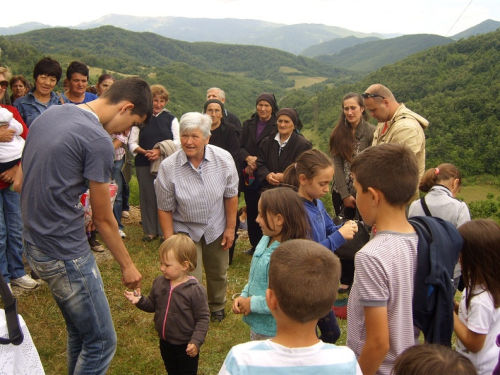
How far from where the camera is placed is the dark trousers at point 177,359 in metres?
2.76

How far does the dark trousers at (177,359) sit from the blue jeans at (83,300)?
0.40m

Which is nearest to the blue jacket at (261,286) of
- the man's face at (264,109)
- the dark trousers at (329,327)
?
the dark trousers at (329,327)

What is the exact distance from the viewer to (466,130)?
32.6 metres

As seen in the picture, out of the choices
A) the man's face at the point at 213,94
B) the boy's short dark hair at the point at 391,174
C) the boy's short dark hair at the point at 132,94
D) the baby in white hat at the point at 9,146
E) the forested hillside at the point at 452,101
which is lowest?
the forested hillside at the point at 452,101

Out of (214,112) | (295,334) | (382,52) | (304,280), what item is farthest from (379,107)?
(382,52)

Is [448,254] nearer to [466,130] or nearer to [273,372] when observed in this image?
[273,372]

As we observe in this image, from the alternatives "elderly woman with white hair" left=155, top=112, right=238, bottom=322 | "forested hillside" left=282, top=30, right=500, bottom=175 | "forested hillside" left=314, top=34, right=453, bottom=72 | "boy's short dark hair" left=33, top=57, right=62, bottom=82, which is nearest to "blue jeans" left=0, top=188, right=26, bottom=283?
"boy's short dark hair" left=33, top=57, right=62, bottom=82

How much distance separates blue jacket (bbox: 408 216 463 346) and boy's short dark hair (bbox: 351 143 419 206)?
0.16 m

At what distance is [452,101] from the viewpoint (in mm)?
34875

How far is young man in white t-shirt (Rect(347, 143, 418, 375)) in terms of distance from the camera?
1.73 m

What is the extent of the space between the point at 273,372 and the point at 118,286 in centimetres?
371

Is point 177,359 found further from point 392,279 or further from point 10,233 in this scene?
point 10,233

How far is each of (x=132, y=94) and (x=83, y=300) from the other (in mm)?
1159

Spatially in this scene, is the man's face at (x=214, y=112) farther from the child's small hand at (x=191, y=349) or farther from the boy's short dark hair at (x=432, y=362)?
the boy's short dark hair at (x=432, y=362)
